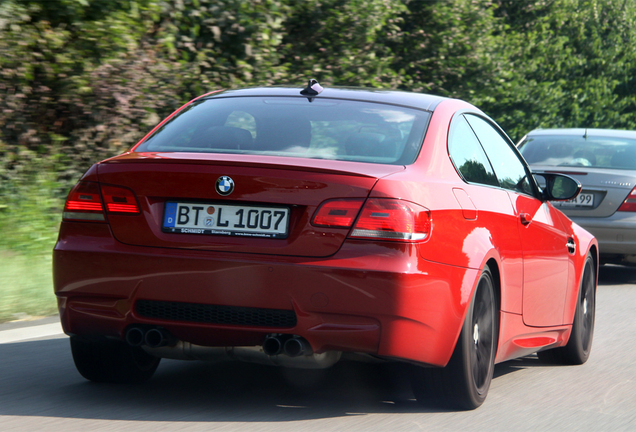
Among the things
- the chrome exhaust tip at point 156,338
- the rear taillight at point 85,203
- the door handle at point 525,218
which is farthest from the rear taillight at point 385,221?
the door handle at point 525,218

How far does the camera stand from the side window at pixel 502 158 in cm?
521

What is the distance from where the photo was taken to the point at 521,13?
27203mm

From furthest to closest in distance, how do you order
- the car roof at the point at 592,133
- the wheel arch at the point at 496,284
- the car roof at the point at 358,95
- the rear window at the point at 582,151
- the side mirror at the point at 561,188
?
1. the car roof at the point at 592,133
2. the rear window at the point at 582,151
3. the side mirror at the point at 561,188
4. the car roof at the point at 358,95
5. the wheel arch at the point at 496,284

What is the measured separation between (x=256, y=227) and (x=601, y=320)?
4.85 metres

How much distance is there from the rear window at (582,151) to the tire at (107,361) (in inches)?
284

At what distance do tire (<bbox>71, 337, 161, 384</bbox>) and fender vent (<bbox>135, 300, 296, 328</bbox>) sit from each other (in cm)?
69

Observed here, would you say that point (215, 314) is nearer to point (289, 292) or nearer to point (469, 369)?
point (289, 292)

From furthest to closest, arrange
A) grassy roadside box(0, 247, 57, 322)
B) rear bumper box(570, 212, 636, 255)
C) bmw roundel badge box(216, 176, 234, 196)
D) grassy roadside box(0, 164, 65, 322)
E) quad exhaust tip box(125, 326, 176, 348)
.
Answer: rear bumper box(570, 212, 636, 255) < grassy roadside box(0, 164, 65, 322) < grassy roadside box(0, 247, 57, 322) < quad exhaust tip box(125, 326, 176, 348) < bmw roundel badge box(216, 176, 234, 196)

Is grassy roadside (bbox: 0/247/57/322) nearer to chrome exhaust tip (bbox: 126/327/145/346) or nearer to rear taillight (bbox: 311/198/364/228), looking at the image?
chrome exhaust tip (bbox: 126/327/145/346)

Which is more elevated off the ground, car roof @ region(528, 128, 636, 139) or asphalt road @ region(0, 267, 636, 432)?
asphalt road @ region(0, 267, 636, 432)

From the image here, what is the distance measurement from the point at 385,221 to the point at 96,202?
4.10 ft

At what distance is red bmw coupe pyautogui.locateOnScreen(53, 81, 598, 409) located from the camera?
3.89 meters

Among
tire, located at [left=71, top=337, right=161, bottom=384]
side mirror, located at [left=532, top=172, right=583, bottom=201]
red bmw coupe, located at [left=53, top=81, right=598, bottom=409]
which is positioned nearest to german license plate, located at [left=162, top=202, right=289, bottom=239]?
red bmw coupe, located at [left=53, top=81, right=598, bottom=409]

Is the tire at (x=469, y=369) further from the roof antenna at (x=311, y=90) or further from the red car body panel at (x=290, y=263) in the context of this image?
the roof antenna at (x=311, y=90)
